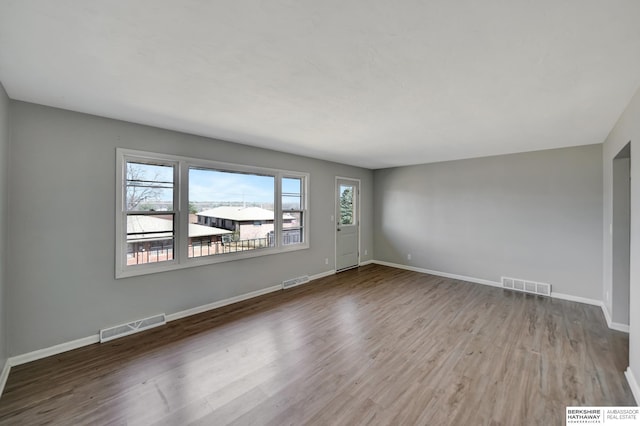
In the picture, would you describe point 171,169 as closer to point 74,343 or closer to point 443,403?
point 74,343

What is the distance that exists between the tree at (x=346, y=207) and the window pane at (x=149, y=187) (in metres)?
3.66

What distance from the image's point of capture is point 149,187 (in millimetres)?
3186

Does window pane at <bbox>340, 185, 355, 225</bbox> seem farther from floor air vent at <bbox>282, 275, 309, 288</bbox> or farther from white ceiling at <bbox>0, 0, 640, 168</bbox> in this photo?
white ceiling at <bbox>0, 0, 640, 168</bbox>

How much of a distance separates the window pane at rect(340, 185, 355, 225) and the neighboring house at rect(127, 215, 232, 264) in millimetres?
3347

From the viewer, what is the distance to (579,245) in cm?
400

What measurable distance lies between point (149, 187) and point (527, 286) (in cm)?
613

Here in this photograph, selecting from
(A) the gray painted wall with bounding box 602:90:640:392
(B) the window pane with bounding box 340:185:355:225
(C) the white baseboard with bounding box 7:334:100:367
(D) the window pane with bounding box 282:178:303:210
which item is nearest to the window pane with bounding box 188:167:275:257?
(D) the window pane with bounding box 282:178:303:210

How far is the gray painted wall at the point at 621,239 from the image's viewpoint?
3014mm

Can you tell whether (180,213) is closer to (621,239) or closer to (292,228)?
(292,228)

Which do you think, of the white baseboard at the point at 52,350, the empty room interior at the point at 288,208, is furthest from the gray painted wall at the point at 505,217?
the white baseboard at the point at 52,350

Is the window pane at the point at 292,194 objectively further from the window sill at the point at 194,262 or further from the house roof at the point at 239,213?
the window sill at the point at 194,262

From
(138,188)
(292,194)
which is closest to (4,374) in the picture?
(138,188)

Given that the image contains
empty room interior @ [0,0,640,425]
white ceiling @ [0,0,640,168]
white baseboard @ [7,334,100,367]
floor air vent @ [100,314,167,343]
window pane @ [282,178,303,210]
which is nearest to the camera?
white ceiling @ [0,0,640,168]

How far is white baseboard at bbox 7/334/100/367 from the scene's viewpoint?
239 cm
